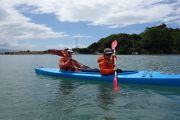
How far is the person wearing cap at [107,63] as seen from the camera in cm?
1639

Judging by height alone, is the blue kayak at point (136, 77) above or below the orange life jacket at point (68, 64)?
below

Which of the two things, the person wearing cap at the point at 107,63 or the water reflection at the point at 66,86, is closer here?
the water reflection at the point at 66,86

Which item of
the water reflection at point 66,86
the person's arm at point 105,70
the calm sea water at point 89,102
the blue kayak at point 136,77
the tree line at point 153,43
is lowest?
the calm sea water at point 89,102

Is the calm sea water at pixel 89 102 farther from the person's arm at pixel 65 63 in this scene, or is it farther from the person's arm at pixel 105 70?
the person's arm at pixel 65 63

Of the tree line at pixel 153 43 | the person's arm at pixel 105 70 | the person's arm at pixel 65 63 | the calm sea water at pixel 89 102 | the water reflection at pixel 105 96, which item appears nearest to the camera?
the calm sea water at pixel 89 102

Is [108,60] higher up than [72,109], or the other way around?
[108,60]

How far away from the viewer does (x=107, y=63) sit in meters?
16.5

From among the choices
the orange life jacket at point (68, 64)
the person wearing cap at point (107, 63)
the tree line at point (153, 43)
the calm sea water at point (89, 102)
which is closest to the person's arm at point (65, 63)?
the orange life jacket at point (68, 64)

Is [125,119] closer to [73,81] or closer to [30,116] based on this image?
[30,116]

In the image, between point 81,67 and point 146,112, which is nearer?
point 146,112

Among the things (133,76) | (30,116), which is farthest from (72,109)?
(133,76)

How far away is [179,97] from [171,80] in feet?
6.67

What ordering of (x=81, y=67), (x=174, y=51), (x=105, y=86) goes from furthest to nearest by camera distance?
(x=174, y=51) < (x=81, y=67) < (x=105, y=86)

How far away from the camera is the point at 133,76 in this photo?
1586 cm
